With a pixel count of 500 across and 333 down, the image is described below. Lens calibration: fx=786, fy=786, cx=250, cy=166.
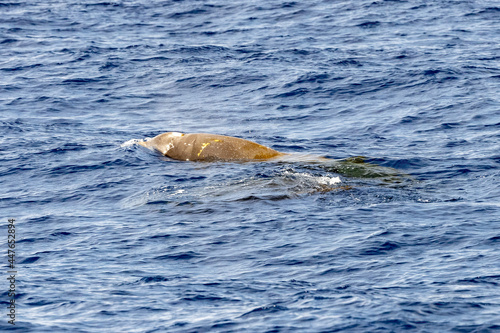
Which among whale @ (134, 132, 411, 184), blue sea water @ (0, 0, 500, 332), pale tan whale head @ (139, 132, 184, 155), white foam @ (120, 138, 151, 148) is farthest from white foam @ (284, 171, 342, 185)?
white foam @ (120, 138, 151, 148)

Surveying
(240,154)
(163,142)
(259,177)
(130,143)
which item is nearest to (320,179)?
(259,177)

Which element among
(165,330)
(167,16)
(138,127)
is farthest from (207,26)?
(165,330)

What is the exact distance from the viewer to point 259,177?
55.3 ft

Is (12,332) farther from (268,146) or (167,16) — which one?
(167,16)

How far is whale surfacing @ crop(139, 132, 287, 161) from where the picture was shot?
734 inches

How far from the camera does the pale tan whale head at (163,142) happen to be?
19672mm

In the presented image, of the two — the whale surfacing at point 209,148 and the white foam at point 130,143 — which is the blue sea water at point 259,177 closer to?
the white foam at point 130,143

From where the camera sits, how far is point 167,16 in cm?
3797

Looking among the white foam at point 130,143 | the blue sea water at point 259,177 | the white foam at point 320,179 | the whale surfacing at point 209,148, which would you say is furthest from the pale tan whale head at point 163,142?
the white foam at point 320,179

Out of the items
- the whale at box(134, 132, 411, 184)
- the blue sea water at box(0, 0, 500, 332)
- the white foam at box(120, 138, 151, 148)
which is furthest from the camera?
the white foam at box(120, 138, 151, 148)

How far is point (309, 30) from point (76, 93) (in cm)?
1164

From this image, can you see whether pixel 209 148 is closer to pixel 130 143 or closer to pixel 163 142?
pixel 163 142

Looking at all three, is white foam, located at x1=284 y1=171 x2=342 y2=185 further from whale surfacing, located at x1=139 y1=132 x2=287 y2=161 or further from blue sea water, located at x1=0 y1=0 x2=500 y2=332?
whale surfacing, located at x1=139 y1=132 x2=287 y2=161

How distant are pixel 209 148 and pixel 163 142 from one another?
4.80ft
